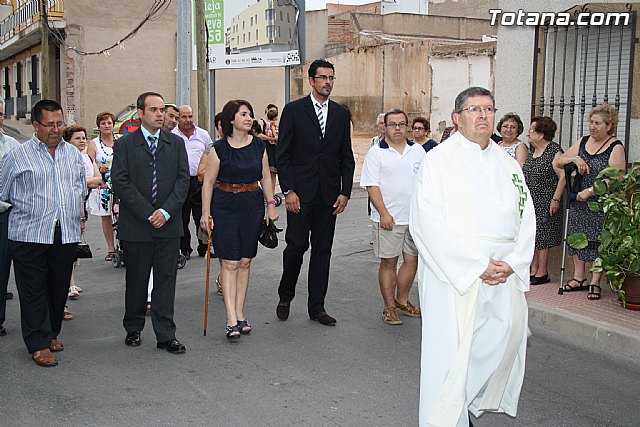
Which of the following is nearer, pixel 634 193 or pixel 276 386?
pixel 276 386

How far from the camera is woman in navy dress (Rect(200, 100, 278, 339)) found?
698 cm

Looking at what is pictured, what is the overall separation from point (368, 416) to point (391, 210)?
2.74 m

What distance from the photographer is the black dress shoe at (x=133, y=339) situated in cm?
671

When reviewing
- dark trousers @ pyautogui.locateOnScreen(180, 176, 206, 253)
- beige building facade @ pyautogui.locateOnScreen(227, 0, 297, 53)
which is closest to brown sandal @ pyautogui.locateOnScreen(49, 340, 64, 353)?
dark trousers @ pyautogui.locateOnScreen(180, 176, 206, 253)

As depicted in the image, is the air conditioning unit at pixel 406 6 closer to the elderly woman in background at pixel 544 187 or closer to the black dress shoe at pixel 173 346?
the elderly woman in background at pixel 544 187

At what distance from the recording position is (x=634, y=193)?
7.48 m

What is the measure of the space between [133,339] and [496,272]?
3.52 metres

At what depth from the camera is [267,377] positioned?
5898 mm

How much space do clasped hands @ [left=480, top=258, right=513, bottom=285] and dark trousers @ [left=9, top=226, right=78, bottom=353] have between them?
354 cm

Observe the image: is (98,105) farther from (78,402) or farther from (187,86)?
(78,402)

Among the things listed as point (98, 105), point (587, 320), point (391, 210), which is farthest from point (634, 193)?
point (98, 105)

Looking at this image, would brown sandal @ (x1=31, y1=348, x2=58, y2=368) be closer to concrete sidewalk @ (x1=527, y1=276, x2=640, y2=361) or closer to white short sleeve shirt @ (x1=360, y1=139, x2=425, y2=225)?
white short sleeve shirt @ (x1=360, y1=139, x2=425, y2=225)

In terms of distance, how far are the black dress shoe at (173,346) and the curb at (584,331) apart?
3199 mm

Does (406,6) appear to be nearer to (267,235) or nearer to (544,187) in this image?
(544,187)
